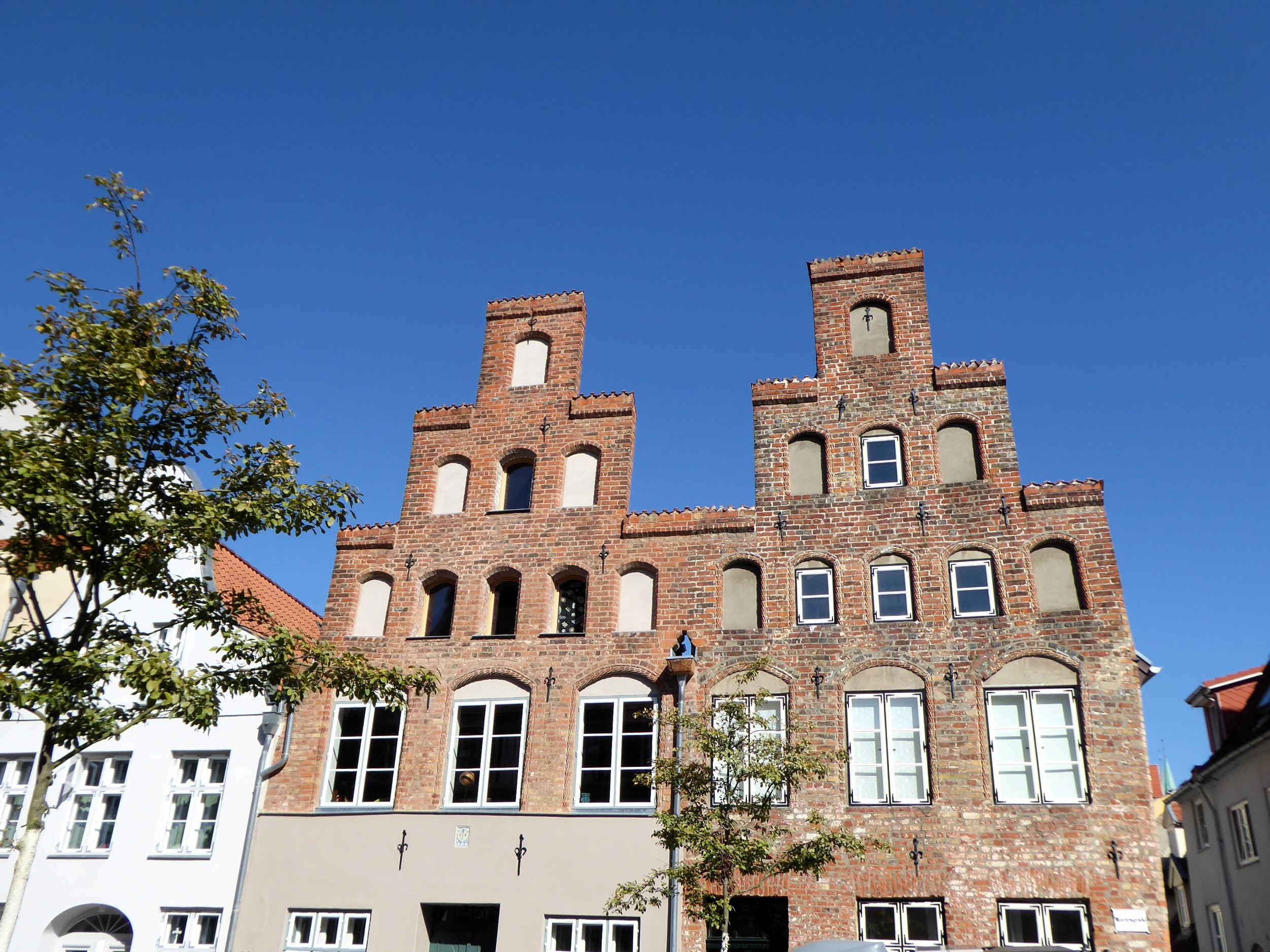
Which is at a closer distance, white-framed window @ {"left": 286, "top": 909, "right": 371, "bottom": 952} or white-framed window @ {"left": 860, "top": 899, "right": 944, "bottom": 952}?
white-framed window @ {"left": 860, "top": 899, "right": 944, "bottom": 952}

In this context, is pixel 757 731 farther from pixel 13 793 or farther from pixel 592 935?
pixel 13 793

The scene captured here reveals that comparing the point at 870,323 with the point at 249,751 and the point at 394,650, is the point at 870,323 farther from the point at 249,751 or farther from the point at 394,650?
the point at 249,751

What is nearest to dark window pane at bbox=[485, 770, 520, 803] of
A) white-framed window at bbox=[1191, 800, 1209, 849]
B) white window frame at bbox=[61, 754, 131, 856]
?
white window frame at bbox=[61, 754, 131, 856]

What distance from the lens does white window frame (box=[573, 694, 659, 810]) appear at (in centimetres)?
1825

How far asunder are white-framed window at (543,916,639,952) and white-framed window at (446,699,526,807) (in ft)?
7.40

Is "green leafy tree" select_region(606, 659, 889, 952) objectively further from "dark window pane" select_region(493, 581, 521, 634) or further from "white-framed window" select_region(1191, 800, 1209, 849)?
"white-framed window" select_region(1191, 800, 1209, 849)

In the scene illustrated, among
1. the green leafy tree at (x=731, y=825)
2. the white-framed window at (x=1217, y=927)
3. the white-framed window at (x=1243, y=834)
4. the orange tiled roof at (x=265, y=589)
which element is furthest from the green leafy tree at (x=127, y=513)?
the white-framed window at (x=1217, y=927)

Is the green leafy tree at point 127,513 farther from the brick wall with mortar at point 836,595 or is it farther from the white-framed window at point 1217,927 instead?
the white-framed window at point 1217,927

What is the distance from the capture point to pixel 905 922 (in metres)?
16.6

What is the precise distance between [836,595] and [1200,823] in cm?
1505

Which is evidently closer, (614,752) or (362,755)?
(614,752)

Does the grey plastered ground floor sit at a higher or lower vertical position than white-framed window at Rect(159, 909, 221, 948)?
higher

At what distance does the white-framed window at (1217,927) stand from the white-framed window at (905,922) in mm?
14499

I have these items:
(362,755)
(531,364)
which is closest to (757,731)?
(362,755)
